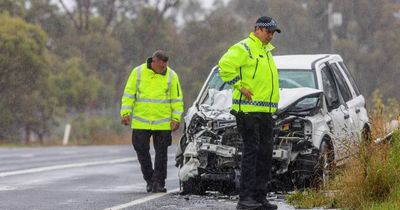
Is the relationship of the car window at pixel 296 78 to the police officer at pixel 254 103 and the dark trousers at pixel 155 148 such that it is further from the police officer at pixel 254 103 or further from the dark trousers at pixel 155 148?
the police officer at pixel 254 103

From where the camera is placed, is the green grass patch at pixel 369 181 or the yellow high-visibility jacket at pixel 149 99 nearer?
the green grass patch at pixel 369 181

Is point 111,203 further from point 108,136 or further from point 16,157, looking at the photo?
point 108,136

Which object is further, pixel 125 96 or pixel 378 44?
pixel 378 44

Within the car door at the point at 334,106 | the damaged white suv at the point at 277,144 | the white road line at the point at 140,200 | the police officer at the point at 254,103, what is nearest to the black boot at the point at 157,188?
the white road line at the point at 140,200

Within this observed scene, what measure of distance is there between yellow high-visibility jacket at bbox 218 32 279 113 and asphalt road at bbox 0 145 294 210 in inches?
41.2

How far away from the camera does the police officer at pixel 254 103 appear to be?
9.58m

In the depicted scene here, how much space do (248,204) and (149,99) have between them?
3264 mm

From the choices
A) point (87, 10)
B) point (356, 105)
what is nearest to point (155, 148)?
point (356, 105)

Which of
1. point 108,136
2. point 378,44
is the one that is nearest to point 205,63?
point 378,44

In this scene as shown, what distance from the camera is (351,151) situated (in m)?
9.66

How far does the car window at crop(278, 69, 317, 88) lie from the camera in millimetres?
12402

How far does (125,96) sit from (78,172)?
381 cm

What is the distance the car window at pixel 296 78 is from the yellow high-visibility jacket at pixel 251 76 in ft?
8.73

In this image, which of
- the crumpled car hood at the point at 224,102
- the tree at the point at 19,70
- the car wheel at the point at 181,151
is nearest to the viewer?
the crumpled car hood at the point at 224,102
